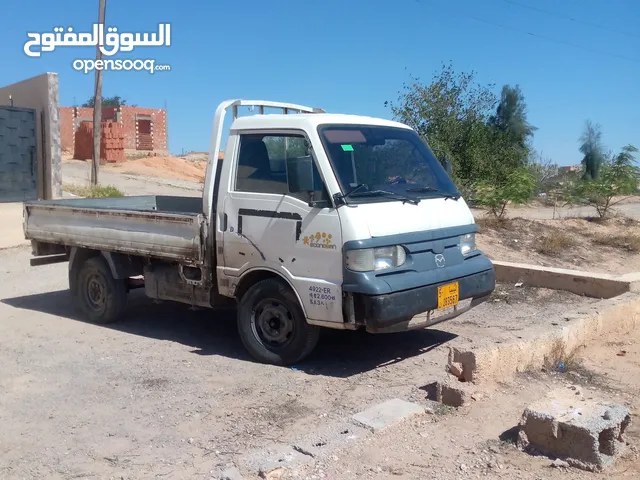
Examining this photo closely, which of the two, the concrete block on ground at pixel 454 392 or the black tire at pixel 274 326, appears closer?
the concrete block on ground at pixel 454 392

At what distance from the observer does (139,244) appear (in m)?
7.06

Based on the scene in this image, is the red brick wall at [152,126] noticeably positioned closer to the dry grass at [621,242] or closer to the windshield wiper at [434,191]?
the dry grass at [621,242]

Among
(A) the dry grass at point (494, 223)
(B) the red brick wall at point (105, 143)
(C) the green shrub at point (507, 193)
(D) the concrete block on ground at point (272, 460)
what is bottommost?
(D) the concrete block on ground at point (272, 460)

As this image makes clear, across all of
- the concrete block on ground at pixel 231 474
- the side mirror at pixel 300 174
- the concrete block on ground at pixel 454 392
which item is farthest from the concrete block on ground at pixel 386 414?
the side mirror at pixel 300 174

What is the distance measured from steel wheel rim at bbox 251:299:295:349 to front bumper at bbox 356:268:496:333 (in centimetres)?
83

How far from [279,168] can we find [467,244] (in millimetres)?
1878

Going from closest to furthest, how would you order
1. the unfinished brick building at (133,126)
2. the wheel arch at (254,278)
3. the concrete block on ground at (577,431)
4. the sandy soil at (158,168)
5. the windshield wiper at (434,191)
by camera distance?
the concrete block on ground at (577,431)
the wheel arch at (254,278)
the windshield wiper at (434,191)
the sandy soil at (158,168)
the unfinished brick building at (133,126)

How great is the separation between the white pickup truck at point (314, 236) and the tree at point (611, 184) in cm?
1085

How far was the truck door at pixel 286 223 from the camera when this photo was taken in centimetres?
557

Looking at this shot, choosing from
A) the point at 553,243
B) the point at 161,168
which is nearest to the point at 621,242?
the point at 553,243

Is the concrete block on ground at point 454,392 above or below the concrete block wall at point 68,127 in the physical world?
below

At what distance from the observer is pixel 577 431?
400 centimetres

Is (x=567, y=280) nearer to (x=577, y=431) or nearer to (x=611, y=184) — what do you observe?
(x=577, y=431)

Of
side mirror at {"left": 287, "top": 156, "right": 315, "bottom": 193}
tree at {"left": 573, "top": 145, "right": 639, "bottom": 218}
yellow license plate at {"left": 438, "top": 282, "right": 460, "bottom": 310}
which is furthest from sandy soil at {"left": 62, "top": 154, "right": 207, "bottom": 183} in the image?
yellow license plate at {"left": 438, "top": 282, "right": 460, "bottom": 310}
